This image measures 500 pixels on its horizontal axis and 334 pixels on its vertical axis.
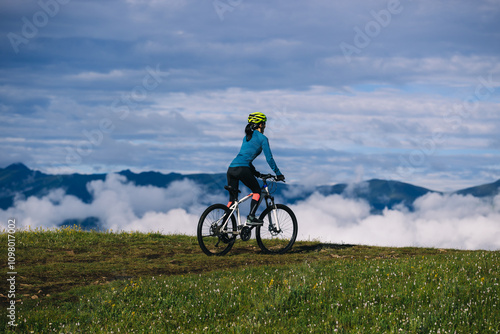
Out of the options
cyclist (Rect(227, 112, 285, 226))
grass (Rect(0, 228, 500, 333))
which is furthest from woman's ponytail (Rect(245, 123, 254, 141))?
grass (Rect(0, 228, 500, 333))

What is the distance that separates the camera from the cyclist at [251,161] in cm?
1355

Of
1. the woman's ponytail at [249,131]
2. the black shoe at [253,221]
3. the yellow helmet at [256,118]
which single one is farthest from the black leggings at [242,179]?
the yellow helmet at [256,118]

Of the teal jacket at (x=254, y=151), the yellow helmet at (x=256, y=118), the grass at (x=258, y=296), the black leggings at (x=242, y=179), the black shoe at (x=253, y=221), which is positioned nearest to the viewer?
the grass at (x=258, y=296)

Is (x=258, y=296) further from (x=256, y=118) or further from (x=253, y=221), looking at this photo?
(x=256, y=118)

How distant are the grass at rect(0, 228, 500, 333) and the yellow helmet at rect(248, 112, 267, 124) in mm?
4170

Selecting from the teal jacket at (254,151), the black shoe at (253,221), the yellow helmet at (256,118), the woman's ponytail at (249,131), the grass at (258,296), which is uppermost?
the yellow helmet at (256,118)

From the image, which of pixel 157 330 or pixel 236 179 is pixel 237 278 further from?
pixel 236 179

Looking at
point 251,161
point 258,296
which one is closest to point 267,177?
point 251,161

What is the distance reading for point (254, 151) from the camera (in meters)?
13.6

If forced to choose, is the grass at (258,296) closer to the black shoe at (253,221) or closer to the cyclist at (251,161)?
the black shoe at (253,221)

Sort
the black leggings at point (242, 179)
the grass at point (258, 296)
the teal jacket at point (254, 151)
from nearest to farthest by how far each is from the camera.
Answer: the grass at point (258, 296), the teal jacket at point (254, 151), the black leggings at point (242, 179)

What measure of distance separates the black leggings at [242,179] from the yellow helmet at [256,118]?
148 centimetres

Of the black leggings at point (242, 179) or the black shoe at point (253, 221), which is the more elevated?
the black leggings at point (242, 179)

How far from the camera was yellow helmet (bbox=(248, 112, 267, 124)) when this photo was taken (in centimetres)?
1385
